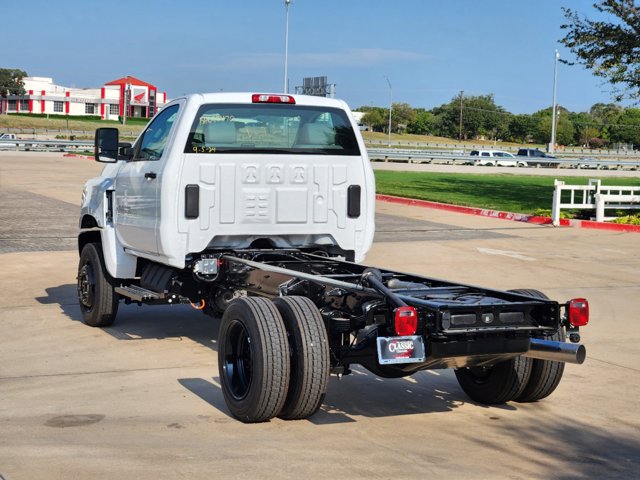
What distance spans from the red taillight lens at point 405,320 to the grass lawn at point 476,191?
19685 mm

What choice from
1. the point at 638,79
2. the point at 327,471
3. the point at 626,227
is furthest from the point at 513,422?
the point at 638,79

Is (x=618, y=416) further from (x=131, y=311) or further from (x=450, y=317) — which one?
(x=131, y=311)

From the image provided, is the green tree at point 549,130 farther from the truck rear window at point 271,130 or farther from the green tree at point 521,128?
the truck rear window at point 271,130

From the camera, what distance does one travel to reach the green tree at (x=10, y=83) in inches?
6191

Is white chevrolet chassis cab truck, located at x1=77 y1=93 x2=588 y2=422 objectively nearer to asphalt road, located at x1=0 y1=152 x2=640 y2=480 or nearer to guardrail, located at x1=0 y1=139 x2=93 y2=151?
asphalt road, located at x1=0 y1=152 x2=640 y2=480

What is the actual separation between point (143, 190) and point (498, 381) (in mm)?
3799

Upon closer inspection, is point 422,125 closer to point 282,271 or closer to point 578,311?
point 282,271

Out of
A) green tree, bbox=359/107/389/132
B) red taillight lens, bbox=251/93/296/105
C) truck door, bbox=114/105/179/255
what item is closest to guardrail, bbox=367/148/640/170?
truck door, bbox=114/105/179/255

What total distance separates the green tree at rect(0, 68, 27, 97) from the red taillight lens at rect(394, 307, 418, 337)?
158665 mm

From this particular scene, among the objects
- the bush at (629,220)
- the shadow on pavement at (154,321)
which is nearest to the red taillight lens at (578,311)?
the shadow on pavement at (154,321)

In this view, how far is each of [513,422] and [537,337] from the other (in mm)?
642

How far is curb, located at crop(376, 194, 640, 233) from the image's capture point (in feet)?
73.4

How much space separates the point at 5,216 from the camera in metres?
21.8

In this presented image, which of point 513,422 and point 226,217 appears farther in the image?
point 226,217
